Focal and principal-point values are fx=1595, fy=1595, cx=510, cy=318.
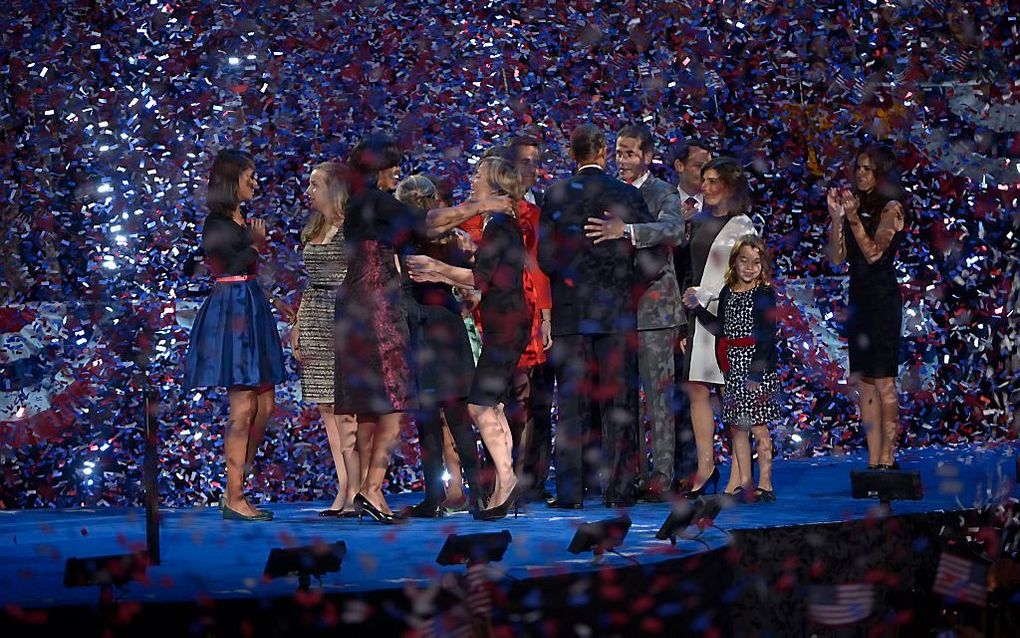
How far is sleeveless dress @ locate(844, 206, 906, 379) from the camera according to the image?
23.4 ft

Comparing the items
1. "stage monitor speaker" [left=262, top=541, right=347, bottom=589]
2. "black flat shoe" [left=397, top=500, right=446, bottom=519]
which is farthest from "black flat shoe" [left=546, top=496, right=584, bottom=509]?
"stage monitor speaker" [left=262, top=541, right=347, bottom=589]

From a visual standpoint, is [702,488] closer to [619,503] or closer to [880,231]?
[619,503]

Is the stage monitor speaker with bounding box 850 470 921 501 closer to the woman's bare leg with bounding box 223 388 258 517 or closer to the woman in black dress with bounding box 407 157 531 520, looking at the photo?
the woman in black dress with bounding box 407 157 531 520

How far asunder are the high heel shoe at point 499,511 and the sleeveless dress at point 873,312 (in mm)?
1734

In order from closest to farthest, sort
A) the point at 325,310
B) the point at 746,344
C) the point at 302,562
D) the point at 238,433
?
the point at 302,562, the point at 238,433, the point at 325,310, the point at 746,344

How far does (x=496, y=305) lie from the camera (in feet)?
21.4

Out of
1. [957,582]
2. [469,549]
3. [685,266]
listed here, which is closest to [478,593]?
[469,549]

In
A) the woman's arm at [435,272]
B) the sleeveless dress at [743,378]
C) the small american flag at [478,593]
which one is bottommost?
the small american flag at [478,593]

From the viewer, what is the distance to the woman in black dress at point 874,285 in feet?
23.4

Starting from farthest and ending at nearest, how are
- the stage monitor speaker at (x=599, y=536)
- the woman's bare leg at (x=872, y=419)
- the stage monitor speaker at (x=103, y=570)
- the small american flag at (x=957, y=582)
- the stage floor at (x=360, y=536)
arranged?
the woman's bare leg at (x=872, y=419) < the small american flag at (x=957, y=582) < the stage monitor speaker at (x=599, y=536) < the stage floor at (x=360, y=536) < the stage monitor speaker at (x=103, y=570)

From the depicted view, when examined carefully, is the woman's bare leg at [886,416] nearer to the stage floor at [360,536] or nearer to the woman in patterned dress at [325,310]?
the stage floor at [360,536]

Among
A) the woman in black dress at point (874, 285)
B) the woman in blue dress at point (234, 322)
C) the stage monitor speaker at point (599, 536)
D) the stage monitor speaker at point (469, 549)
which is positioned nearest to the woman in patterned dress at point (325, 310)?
the woman in blue dress at point (234, 322)

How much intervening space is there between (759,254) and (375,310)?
1719 mm

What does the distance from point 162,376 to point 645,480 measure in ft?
9.65
